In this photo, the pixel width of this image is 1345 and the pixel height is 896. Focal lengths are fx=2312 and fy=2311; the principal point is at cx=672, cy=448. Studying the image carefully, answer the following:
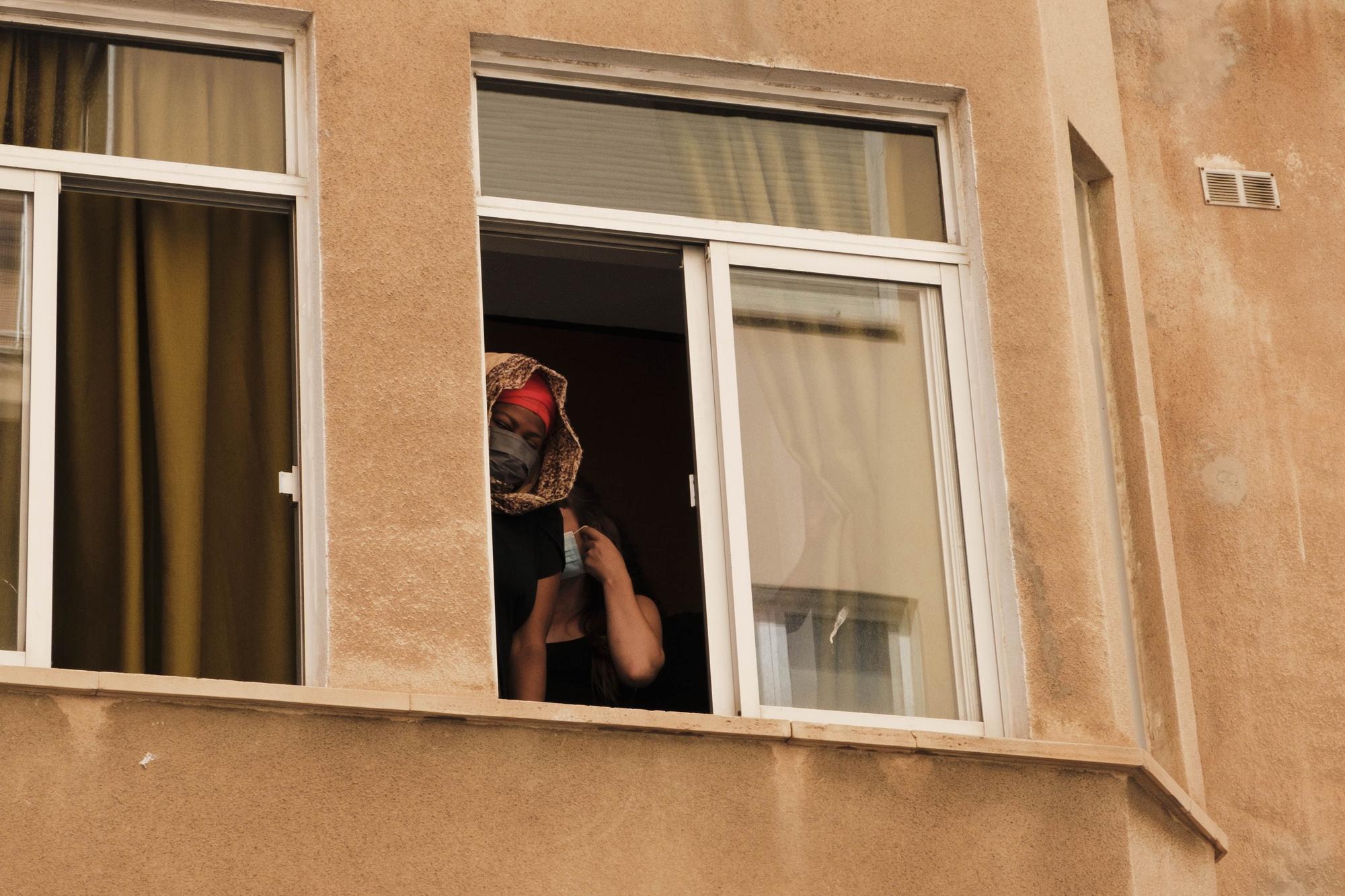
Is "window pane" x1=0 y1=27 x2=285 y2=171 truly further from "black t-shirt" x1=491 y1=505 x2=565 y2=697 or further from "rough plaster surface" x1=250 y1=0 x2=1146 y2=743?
"black t-shirt" x1=491 y1=505 x2=565 y2=697

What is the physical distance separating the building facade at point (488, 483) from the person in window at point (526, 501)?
0.48 metres

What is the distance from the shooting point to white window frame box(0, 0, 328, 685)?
672 centimetres

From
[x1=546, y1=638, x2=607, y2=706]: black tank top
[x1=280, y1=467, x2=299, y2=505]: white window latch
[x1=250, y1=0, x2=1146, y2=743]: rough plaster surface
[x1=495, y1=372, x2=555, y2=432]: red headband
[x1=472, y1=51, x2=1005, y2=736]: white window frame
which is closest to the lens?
[x1=250, y1=0, x2=1146, y2=743]: rough plaster surface

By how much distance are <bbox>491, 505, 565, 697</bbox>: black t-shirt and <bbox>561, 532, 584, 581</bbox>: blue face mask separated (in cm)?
27

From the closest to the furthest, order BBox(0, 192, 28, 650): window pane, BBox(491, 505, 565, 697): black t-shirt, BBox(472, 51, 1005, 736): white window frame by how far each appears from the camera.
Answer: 1. BBox(0, 192, 28, 650): window pane
2. BBox(472, 51, 1005, 736): white window frame
3. BBox(491, 505, 565, 697): black t-shirt

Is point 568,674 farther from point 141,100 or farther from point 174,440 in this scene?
point 141,100

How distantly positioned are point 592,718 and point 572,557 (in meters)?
1.47

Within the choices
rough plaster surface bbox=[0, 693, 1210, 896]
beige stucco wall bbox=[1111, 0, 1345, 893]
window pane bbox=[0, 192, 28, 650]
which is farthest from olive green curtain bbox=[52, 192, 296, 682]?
beige stucco wall bbox=[1111, 0, 1345, 893]

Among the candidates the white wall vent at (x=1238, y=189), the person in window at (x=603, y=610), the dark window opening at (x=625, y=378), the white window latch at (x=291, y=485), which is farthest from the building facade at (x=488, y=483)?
the dark window opening at (x=625, y=378)

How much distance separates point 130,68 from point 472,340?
4.64 feet

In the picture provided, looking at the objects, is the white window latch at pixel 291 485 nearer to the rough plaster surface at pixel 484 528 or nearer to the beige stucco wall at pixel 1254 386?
the rough plaster surface at pixel 484 528

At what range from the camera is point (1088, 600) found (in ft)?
24.5

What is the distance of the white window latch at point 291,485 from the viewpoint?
23.0 feet

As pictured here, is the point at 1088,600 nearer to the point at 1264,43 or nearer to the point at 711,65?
the point at 711,65
